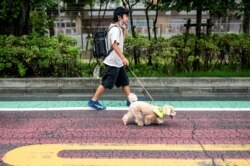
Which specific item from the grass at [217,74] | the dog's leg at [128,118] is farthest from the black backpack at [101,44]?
the grass at [217,74]

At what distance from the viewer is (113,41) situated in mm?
7496

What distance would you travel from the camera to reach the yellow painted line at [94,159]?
16.8 feet

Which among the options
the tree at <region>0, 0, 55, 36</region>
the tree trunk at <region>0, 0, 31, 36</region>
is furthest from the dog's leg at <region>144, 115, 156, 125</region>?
the tree trunk at <region>0, 0, 31, 36</region>

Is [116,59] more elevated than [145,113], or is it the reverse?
[116,59]

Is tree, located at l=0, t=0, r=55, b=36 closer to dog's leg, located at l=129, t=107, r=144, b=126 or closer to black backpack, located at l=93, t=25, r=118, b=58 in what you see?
black backpack, located at l=93, t=25, r=118, b=58

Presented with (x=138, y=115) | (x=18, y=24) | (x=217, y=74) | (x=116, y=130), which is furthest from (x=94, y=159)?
(x=18, y=24)

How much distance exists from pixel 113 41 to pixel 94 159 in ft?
9.14

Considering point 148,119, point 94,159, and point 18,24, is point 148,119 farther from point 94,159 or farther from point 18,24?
point 18,24

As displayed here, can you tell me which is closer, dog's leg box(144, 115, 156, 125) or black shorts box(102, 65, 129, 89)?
dog's leg box(144, 115, 156, 125)

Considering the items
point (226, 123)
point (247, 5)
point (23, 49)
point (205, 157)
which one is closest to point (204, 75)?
point (247, 5)

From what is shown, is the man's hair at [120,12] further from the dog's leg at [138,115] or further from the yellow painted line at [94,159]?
the yellow painted line at [94,159]

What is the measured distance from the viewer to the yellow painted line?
5.14 meters

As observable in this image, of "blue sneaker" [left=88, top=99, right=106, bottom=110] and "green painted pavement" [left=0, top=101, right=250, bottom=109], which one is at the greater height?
"blue sneaker" [left=88, top=99, right=106, bottom=110]

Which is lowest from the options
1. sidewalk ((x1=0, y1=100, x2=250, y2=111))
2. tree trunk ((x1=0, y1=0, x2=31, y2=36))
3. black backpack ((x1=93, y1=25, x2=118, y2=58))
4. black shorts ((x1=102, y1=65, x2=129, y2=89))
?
sidewalk ((x1=0, y1=100, x2=250, y2=111))
